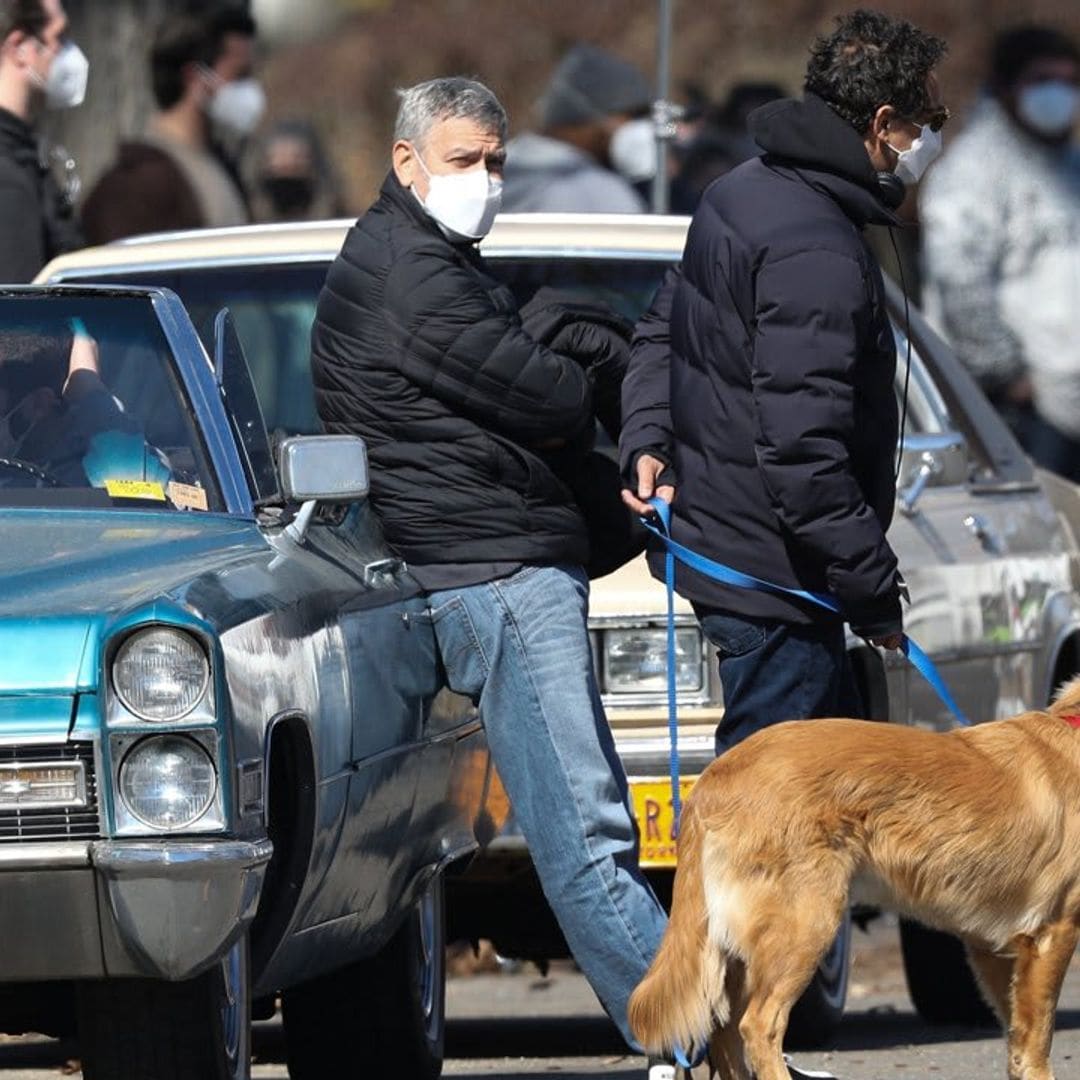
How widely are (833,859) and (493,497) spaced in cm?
100

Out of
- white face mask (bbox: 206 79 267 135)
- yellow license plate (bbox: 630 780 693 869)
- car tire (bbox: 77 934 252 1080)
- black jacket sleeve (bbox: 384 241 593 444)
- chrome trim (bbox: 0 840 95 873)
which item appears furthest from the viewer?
white face mask (bbox: 206 79 267 135)

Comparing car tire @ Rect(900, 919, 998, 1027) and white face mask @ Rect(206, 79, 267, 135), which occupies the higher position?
white face mask @ Rect(206, 79, 267, 135)

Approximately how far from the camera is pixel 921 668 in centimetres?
608

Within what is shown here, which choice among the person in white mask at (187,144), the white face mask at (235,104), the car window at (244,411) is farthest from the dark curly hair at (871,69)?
the white face mask at (235,104)

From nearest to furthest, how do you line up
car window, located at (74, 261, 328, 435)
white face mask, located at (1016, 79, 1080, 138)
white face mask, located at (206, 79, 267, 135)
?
car window, located at (74, 261, 328, 435), white face mask, located at (206, 79, 267, 135), white face mask, located at (1016, 79, 1080, 138)

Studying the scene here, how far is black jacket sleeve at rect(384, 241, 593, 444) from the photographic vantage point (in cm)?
588

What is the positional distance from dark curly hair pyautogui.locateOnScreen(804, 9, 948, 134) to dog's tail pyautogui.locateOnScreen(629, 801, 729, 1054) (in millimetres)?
1379

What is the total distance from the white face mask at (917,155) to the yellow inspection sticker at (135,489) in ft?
5.09

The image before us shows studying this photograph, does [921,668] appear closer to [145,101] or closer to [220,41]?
[220,41]

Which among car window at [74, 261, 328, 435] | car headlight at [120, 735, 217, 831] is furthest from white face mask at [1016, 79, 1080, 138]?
car headlight at [120, 735, 217, 831]

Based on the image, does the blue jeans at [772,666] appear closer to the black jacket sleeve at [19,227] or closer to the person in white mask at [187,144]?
the black jacket sleeve at [19,227]

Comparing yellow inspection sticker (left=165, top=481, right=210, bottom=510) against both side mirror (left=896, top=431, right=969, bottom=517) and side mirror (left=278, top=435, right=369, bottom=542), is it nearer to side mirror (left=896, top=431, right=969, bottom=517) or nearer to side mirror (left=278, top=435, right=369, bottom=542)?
side mirror (left=278, top=435, right=369, bottom=542)

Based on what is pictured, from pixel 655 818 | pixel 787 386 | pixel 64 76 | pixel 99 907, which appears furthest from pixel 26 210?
pixel 99 907

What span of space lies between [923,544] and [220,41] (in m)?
4.00
